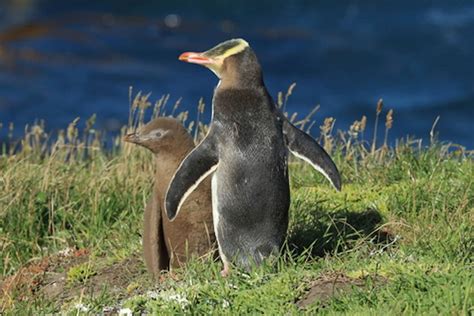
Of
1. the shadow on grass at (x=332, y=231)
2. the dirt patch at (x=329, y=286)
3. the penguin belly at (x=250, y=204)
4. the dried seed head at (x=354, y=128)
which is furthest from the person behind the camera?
the dried seed head at (x=354, y=128)

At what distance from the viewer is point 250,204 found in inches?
290

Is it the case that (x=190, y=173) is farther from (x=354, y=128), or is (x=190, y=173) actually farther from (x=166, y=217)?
(x=354, y=128)

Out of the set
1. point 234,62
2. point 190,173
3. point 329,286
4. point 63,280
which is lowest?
point 63,280

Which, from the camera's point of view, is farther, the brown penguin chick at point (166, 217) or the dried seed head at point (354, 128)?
the dried seed head at point (354, 128)

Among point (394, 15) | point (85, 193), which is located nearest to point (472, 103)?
point (394, 15)

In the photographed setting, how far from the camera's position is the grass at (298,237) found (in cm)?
652

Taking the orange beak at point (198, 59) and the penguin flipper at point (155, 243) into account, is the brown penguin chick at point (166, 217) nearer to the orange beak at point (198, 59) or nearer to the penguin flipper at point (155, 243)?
the penguin flipper at point (155, 243)

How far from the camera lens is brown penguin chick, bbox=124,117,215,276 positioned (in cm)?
793

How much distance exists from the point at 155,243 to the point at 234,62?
1.37m

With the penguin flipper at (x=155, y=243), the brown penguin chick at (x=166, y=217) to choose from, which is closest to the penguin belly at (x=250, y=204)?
the brown penguin chick at (x=166, y=217)

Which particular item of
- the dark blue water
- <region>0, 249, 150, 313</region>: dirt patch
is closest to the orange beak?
<region>0, 249, 150, 313</region>: dirt patch

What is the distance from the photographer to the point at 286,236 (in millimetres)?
7629

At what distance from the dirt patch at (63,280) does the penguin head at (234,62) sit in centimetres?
153

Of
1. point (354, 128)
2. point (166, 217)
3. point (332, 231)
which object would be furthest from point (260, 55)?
point (166, 217)
